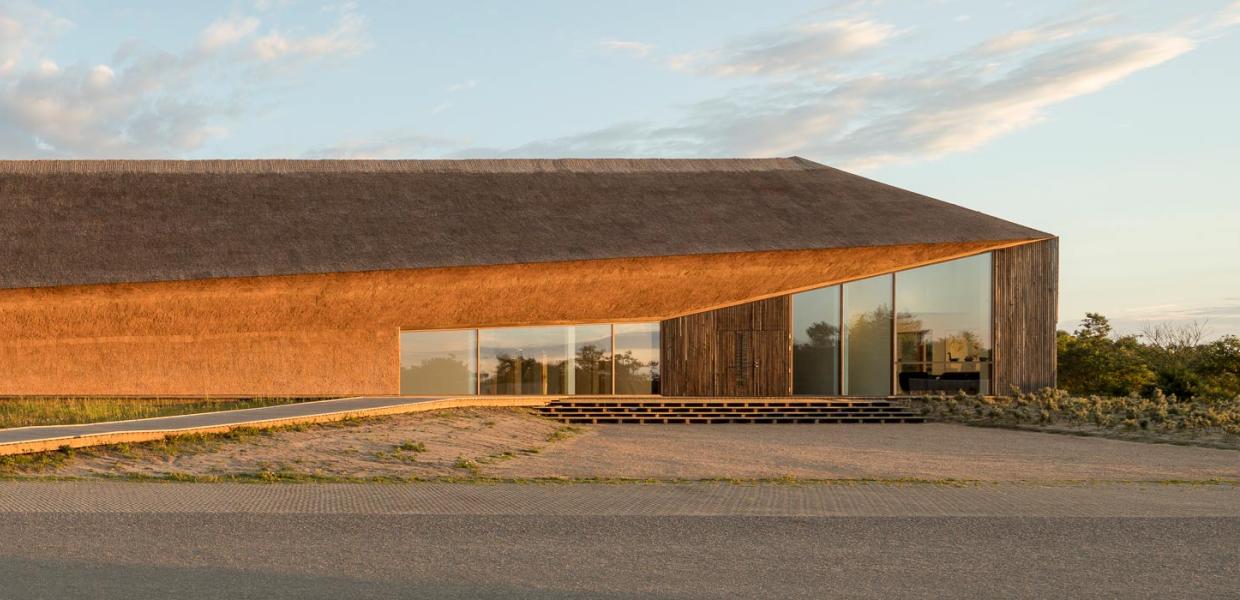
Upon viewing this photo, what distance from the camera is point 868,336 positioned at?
67.6 ft

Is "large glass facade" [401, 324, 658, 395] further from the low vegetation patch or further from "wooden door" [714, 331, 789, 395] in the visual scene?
the low vegetation patch

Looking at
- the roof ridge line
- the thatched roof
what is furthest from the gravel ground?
the roof ridge line

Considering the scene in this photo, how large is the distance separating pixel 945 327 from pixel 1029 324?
1.84 metres

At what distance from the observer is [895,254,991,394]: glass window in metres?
20.6

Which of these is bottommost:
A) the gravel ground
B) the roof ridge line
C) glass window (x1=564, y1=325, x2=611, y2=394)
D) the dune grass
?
the gravel ground

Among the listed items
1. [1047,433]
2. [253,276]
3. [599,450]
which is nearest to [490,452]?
[599,450]

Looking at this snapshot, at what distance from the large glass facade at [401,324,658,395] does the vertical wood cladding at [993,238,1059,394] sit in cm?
760

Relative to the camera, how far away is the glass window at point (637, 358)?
66.7 feet

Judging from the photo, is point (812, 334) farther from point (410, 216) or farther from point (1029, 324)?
point (410, 216)

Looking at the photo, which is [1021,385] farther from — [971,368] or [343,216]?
[343,216]

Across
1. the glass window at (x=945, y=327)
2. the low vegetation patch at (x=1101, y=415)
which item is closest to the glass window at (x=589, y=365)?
the glass window at (x=945, y=327)

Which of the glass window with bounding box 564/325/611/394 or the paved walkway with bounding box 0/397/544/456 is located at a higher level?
the glass window with bounding box 564/325/611/394

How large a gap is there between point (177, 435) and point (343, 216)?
28.5 feet

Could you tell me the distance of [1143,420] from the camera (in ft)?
54.0
